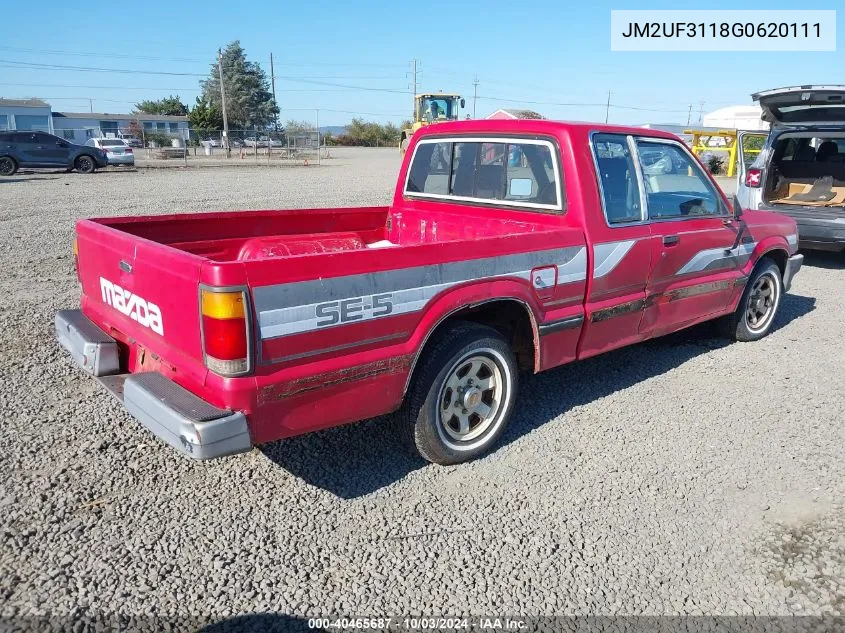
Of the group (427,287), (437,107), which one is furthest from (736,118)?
(427,287)

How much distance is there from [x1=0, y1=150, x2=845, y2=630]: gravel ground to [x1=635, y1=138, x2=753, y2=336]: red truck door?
589mm

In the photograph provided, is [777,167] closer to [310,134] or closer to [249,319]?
[249,319]

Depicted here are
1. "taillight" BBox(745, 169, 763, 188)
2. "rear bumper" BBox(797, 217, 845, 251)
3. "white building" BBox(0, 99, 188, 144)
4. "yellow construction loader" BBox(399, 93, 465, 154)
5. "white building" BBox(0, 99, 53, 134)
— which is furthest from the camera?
"white building" BBox(0, 99, 53, 134)

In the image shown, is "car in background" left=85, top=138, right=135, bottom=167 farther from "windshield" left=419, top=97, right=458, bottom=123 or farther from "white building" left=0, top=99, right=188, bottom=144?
"white building" left=0, top=99, right=188, bottom=144

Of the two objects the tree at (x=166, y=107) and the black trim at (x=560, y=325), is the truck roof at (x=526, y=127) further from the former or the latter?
the tree at (x=166, y=107)

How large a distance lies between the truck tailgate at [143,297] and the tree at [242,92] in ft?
256

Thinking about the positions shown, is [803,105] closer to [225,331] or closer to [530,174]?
[530,174]

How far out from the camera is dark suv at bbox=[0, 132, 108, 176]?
71.4 feet

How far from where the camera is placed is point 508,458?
367 cm

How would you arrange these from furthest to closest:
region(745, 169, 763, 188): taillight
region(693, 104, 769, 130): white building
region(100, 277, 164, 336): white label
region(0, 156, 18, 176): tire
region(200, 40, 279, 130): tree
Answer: region(200, 40, 279, 130): tree → region(693, 104, 769, 130): white building → region(0, 156, 18, 176): tire → region(745, 169, 763, 188): taillight → region(100, 277, 164, 336): white label

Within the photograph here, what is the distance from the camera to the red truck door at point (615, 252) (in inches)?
152

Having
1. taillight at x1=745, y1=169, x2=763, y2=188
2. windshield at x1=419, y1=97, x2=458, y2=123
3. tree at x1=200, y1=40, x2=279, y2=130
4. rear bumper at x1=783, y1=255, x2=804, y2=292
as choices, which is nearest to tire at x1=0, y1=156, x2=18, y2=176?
windshield at x1=419, y1=97, x2=458, y2=123

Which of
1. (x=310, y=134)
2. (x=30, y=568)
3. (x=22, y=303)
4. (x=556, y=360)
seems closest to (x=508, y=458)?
(x=556, y=360)

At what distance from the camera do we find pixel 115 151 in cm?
2698
